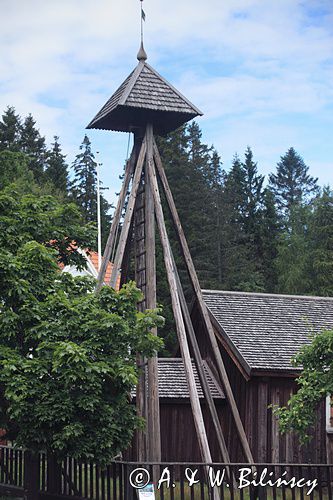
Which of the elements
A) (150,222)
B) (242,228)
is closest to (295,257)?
(242,228)

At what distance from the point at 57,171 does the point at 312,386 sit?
131 feet

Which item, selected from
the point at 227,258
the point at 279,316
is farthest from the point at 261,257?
the point at 279,316

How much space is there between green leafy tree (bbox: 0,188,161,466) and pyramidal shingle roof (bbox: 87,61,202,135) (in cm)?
436

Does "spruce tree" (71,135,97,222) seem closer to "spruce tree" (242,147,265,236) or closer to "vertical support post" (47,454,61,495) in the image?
"spruce tree" (242,147,265,236)

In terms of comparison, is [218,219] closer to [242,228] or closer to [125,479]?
[242,228]

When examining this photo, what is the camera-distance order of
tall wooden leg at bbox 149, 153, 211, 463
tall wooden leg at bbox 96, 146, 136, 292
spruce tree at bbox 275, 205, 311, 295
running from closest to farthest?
tall wooden leg at bbox 149, 153, 211, 463, tall wooden leg at bbox 96, 146, 136, 292, spruce tree at bbox 275, 205, 311, 295

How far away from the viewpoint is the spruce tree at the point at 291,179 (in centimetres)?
7462

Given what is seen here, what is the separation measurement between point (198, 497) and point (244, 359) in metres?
4.66

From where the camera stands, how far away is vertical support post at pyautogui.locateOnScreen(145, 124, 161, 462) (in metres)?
16.7

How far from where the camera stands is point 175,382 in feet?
68.8

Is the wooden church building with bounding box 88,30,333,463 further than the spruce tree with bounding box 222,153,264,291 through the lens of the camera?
No

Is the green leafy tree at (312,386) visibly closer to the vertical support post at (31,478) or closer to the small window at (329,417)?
the vertical support post at (31,478)

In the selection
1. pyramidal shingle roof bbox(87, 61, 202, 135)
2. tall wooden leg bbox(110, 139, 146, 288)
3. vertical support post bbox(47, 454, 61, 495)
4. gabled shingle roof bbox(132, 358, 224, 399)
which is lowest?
vertical support post bbox(47, 454, 61, 495)

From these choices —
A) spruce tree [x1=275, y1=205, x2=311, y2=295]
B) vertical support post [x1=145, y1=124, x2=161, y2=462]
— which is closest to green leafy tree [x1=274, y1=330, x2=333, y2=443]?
vertical support post [x1=145, y1=124, x2=161, y2=462]
